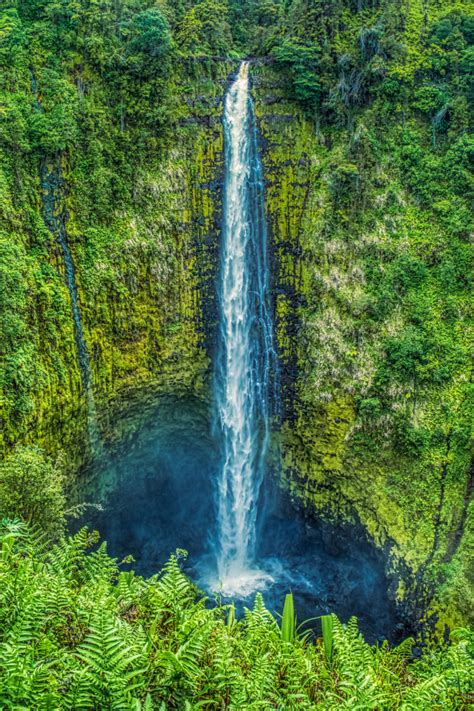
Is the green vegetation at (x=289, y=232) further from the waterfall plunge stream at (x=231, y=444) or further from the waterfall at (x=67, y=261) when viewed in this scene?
the waterfall plunge stream at (x=231, y=444)

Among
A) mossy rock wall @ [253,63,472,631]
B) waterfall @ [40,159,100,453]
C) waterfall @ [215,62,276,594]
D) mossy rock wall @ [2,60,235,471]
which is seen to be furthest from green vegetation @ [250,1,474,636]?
waterfall @ [40,159,100,453]

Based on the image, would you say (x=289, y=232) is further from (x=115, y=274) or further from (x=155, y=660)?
(x=155, y=660)

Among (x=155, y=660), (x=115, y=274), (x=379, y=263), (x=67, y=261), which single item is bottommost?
(x=155, y=660)

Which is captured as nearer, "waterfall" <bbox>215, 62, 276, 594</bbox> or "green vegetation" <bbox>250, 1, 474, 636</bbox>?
"green vegetation" <bbox>250, 1, 474, 636</bbox>

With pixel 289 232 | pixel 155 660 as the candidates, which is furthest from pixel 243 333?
pixel 155 660

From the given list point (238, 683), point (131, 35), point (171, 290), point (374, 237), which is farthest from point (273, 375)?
point (238, 683)

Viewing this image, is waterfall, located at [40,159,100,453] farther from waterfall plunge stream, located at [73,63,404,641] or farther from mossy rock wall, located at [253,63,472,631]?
mossy rock wall, located at [253,63,472,631]

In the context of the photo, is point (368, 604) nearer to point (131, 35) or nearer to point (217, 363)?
point (217, 363)

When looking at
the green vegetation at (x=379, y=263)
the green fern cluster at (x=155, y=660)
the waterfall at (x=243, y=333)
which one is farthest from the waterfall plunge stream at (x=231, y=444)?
the green fern cluster at (x=155, y=660)
